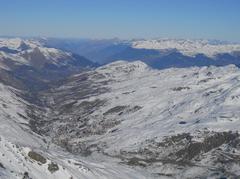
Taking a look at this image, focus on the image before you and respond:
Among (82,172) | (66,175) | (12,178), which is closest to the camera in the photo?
(12,178)

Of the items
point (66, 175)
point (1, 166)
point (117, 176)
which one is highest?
point (1, 166)

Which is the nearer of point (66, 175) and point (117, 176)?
point (66, 175)

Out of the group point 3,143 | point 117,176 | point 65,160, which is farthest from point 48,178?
point 117,176

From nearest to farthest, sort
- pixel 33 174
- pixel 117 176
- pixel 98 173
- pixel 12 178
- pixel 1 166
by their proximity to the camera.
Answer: pixel 12 178 → pixel 1 166 → pixel 33 174 → pixel 98 173 → pixel 117 176

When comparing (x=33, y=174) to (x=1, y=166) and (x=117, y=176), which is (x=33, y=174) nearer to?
(x=1, y=166)

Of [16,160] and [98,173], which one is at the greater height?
[16,160]

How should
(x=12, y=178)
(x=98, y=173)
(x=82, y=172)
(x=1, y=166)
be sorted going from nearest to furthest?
(x=12, y=178) < (x=1, y=166) < (x=82, y=172) < (x=98, y=173)

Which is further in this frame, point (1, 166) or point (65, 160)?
point (65, 160)

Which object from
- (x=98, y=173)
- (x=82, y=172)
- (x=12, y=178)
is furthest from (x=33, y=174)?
(x=98, y=173)

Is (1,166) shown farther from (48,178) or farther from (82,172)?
(82,172)
